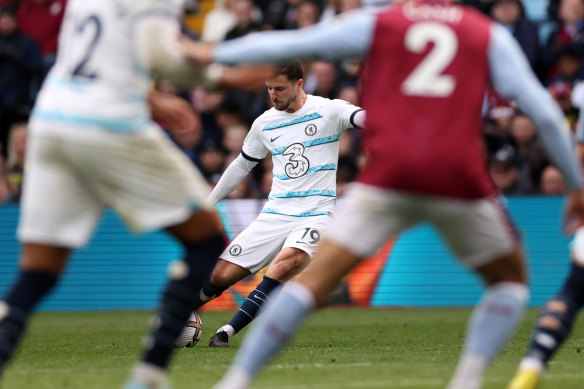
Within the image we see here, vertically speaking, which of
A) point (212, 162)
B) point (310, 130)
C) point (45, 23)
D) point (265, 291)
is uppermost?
point (310, 130)

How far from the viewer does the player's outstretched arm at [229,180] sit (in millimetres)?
9219

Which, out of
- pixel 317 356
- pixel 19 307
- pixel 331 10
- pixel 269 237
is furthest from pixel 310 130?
pixel 331 10

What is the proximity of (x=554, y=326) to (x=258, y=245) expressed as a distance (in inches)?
150

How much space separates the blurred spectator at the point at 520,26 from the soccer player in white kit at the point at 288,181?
6.51 m

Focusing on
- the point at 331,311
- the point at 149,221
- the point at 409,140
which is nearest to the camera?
the point at 409,140

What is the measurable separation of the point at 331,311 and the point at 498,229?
874cm

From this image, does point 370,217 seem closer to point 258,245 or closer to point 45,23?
point 258,245

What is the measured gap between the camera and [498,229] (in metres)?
5.01

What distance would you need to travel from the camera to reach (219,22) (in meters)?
17.3

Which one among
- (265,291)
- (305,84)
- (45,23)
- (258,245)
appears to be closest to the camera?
(265,291)

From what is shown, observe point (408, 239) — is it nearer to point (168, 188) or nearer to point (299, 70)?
point (299, 70)

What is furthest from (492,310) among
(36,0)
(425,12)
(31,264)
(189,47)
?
(36,0)

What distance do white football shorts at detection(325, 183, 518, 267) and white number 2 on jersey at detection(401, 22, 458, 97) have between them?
0.50m

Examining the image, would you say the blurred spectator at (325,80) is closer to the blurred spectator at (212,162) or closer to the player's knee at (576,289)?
the blurred spectator at (212,162)
